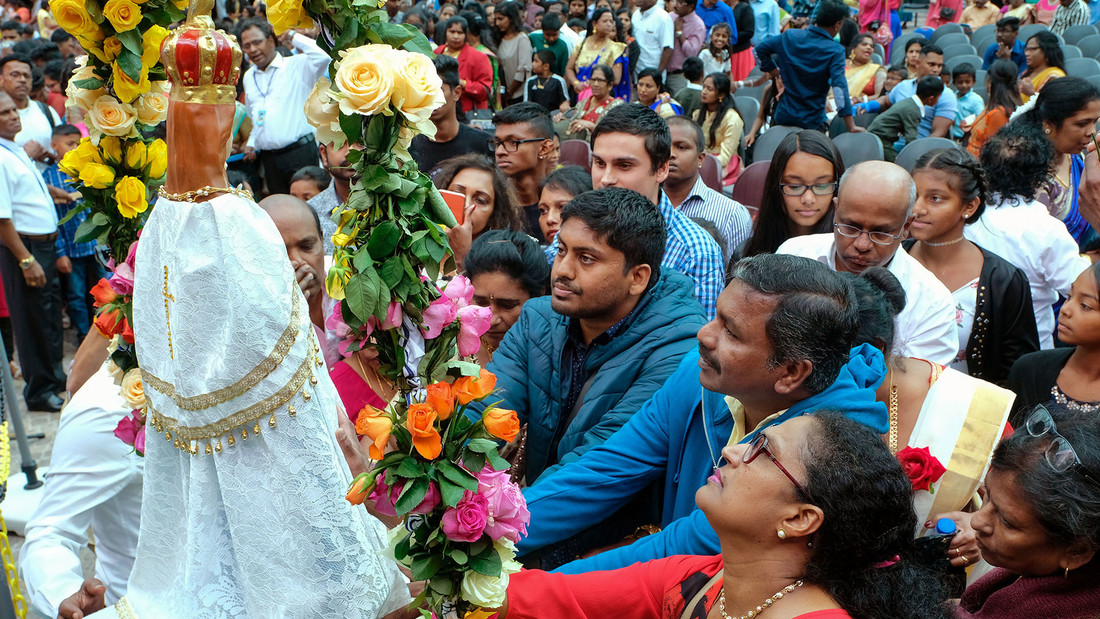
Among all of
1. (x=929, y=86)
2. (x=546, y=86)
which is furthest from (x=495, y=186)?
(x=546, y=86)

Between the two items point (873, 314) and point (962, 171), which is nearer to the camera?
point (873, 314)

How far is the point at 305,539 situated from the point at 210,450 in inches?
10.4

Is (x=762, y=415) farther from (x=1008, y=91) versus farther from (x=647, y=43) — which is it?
(x=647, y=43)

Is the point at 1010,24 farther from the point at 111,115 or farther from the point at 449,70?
the point at 111,115

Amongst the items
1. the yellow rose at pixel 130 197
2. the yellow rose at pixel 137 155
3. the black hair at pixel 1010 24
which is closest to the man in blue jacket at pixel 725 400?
the yellow rose at pixel 130 197

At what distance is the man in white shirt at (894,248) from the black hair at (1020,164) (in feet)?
3.88

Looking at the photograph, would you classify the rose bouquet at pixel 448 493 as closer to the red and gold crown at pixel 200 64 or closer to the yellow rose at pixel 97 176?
the red and gold crown at pixel 200 64

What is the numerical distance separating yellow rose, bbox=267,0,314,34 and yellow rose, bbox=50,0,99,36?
0.92m

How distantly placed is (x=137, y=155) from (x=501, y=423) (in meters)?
1.58

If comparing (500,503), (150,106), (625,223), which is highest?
(150,106)

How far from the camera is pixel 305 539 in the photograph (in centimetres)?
186

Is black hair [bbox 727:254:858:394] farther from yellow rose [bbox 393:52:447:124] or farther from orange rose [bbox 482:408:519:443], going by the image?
yellow rose [bbox 393:52:447:124]

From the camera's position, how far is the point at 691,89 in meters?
9.66

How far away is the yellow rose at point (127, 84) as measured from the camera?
2.46 metres
